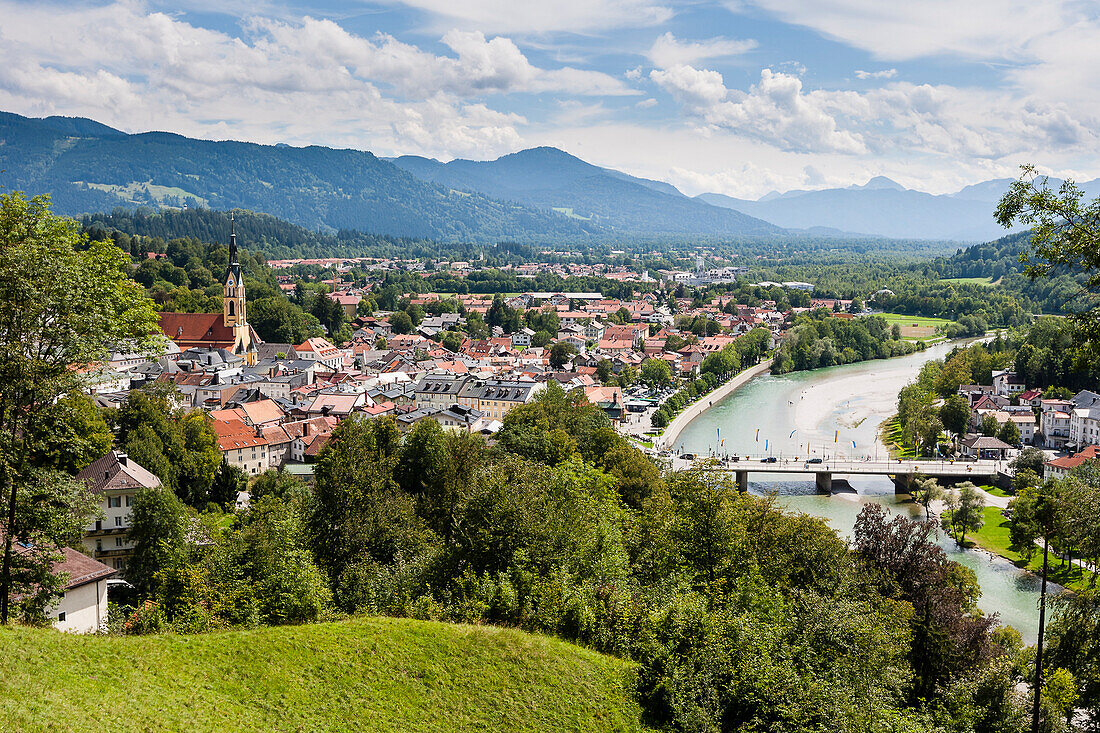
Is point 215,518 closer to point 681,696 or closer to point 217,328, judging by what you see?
point 681,696

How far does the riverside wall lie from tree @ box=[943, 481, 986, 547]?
13027 mm

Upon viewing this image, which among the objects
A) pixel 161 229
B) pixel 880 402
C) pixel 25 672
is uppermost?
pixel 161 229

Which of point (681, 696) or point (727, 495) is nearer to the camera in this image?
point (681, 696)

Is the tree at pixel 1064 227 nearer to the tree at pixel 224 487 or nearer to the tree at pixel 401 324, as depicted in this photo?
the tree at pixel 224 487

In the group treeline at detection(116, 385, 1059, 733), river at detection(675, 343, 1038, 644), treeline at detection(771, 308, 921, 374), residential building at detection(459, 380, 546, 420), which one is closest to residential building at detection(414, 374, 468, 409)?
residential building at detection(459, 380, 546, 420)

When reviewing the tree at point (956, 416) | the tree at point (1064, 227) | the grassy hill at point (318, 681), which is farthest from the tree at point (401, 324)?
the tree at point (1064, 227)

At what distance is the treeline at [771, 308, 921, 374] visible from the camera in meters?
65.0

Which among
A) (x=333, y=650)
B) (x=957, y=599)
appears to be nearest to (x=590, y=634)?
(x=333, y=650)

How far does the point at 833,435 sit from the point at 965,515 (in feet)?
48.1

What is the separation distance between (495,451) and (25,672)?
17.9m

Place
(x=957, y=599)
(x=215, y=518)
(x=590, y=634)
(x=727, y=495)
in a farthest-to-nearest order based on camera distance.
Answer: (x=215, y=518), (x=727, y=495), (x=957, y=599), (x=590, y=634)

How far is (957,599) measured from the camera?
14.0 metres

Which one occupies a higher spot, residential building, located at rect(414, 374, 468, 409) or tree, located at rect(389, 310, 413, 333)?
tree, located at rect(389, 310, 413, 333)

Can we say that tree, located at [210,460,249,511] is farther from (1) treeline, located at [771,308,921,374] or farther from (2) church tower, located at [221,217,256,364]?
(1) treeline, located at [771,308,921,374]
